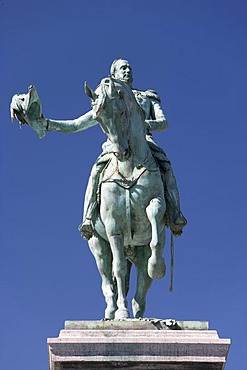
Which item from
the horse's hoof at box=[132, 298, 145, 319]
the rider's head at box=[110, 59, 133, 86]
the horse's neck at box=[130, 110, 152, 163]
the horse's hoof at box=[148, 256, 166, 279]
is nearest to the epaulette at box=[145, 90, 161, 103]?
the rider's head at box=[110, 59, 133, 86]

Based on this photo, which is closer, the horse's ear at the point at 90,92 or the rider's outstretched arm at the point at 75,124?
the horse's ear at the point at 90,92

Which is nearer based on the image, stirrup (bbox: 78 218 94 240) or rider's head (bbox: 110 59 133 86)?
stirrup (bbox: 78 218 94 240)

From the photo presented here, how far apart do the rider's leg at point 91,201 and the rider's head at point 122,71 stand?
169 cm

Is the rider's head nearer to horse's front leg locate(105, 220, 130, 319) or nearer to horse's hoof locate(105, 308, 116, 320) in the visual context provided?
horse's front leg locate(105, 220, 130, 319)

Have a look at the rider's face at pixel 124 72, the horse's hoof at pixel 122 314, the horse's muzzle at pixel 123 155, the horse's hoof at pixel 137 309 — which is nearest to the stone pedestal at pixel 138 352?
the horse's hoof at pixel 122 314

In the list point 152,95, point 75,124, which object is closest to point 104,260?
point 75,124

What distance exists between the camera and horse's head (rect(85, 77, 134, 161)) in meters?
15.3

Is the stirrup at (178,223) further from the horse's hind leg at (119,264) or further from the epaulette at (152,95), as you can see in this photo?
the epaulette at (152,95)

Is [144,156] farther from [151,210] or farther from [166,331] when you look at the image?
[166,331]

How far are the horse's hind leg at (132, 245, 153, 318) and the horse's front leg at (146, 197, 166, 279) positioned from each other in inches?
28.6

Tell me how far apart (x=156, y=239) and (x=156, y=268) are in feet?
1.35

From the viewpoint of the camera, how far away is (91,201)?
16156mm

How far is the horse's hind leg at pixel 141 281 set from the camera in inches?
645

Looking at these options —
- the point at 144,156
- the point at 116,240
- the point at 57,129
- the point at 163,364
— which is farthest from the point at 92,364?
the point at 57,129
